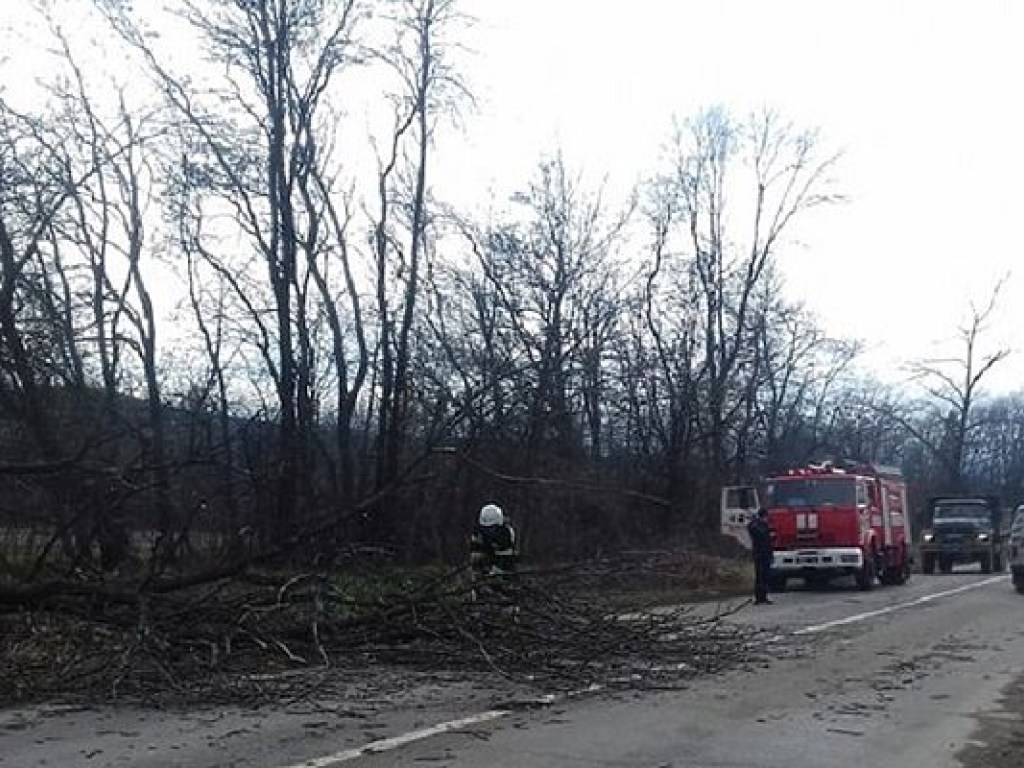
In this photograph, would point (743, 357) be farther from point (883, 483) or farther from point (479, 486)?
point (479, 486)

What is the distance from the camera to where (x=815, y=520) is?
28.5 meters

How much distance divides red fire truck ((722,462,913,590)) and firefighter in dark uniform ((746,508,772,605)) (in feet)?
8.47

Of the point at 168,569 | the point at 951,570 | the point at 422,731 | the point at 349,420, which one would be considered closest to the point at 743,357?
the point at 951,570

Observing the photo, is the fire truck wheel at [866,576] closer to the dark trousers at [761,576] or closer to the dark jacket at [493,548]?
the dark trousers at [761,576]

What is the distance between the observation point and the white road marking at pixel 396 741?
8336 mm

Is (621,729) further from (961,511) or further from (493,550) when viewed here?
(961,511)

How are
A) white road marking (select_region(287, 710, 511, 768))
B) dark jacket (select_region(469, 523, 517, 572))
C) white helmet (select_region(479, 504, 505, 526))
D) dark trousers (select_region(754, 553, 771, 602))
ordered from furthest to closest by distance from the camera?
1. dark trousers (select_region(754, 553, 771, 602))
2. white helmet (select_region(479, 504, 505, 526))
3. dark jacket (select_region(469, 523, 517, 572))
4. white road marking (select_region(287, 710, 511, 768))

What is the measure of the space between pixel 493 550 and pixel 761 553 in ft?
36.9

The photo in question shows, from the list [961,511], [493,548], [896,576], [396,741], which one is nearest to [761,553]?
[896,576]

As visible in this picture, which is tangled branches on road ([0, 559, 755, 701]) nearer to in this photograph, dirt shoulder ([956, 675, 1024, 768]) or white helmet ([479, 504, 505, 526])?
white helmet ([479, 504, 505, 526])

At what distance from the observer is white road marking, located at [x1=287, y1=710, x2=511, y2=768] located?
834 centimetres

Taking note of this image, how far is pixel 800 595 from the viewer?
27.7m

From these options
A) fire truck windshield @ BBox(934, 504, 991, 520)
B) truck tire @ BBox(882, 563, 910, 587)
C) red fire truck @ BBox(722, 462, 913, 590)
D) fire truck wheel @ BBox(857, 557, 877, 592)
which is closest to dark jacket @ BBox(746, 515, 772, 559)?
red fire truck @ BBox(722, 462, 913, 590)

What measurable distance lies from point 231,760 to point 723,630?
814 cm
